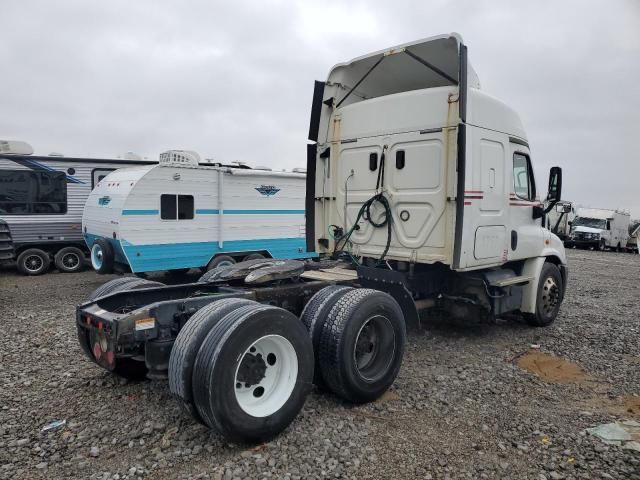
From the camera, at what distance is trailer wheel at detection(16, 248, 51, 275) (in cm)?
1281

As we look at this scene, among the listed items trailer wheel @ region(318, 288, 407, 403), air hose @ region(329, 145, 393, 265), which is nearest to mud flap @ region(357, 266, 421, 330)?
air hose @ region(329, 145, 393, 265)

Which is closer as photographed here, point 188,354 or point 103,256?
point 188,354

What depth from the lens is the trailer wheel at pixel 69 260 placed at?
13245 millimetres

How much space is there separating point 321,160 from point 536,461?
15.7ft

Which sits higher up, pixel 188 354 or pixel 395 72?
pixel 395 72

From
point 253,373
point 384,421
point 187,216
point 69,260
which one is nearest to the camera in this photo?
point 253,373

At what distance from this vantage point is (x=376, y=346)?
15.8 ft

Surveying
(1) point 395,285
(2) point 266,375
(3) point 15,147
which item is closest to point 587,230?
(1) point 395,285

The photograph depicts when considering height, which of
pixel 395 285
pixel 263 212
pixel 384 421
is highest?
pixel 263 212

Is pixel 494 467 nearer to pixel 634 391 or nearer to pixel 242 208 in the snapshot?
pixel 634 391

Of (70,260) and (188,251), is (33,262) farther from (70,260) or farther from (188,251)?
(188,251)

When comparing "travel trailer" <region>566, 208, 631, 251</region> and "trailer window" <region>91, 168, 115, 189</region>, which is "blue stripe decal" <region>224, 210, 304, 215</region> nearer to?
"trailer window" <region>91, 168, 115, 189</region>

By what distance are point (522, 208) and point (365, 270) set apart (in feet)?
8.09

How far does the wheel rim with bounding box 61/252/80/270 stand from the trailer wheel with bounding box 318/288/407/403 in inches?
446
